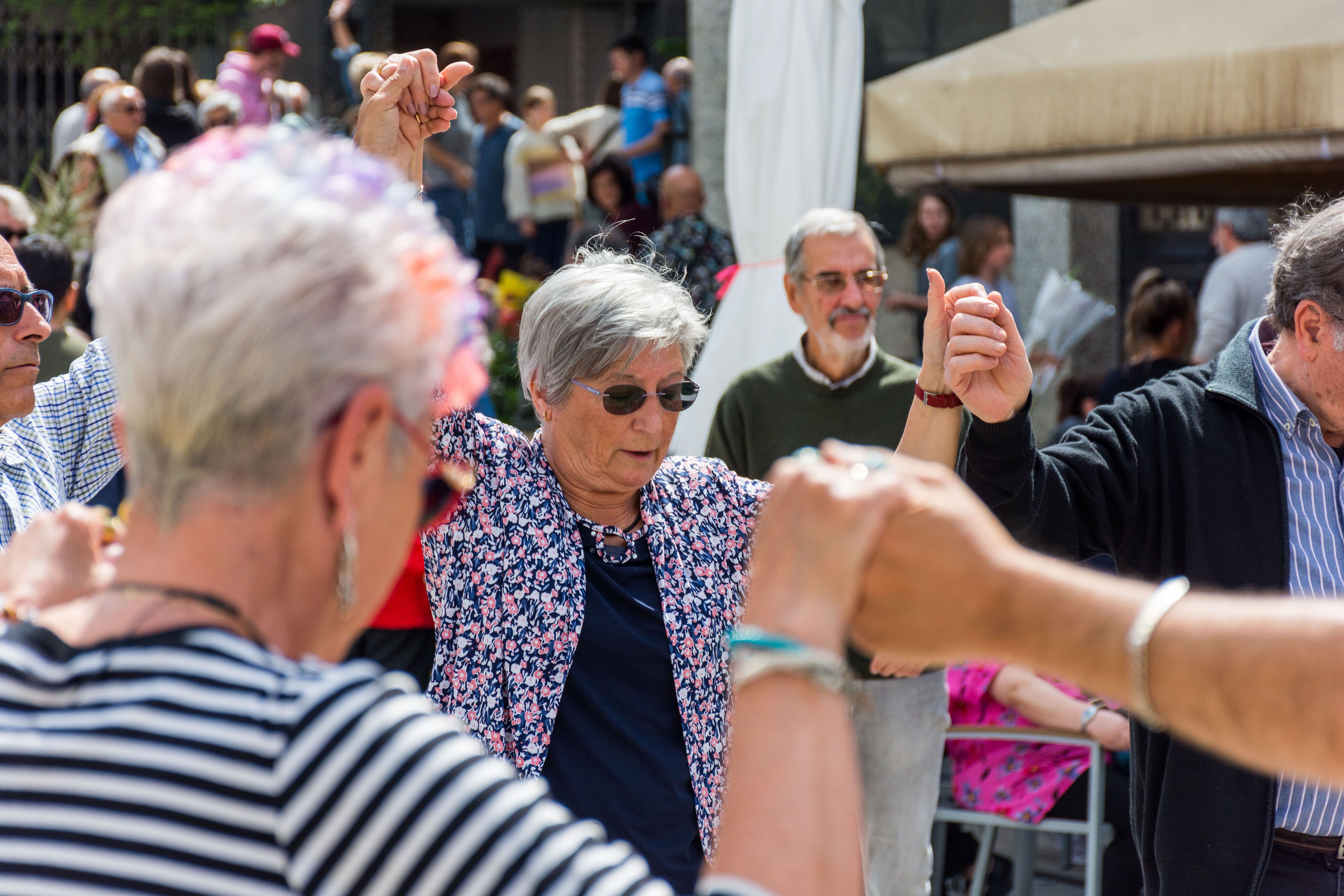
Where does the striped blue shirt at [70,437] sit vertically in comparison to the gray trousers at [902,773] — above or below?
above

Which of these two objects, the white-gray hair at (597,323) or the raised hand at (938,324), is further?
the white-gray hair at (597,323)

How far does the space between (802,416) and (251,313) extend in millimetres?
3357

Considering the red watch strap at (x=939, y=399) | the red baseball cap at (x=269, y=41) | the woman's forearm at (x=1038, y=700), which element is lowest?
the woman's forearm at (x=1038, y=700)

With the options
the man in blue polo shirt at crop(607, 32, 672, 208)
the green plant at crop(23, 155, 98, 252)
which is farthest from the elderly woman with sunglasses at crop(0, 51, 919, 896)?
the man in blue polo shirt at crop(607, 32, 672, 208)

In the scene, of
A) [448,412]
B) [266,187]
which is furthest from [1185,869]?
[266,187]

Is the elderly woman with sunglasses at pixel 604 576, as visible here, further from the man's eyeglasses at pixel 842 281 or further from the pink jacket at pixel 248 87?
the pink jacket at pixel 248 87

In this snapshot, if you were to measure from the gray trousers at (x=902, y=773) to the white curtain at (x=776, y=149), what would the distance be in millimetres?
1338

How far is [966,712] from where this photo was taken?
4.64 m

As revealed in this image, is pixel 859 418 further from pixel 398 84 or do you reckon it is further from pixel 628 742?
pixel 398 84

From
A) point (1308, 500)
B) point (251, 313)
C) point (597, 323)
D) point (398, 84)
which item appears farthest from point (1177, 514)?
point (251, 313)

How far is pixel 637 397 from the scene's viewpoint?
9.20 ft

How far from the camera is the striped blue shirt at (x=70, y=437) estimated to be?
2.69 meters

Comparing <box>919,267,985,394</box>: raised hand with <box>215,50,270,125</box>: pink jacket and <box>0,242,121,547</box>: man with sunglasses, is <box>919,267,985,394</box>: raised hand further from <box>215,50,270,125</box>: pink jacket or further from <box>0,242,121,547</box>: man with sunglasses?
<box>215,50,270,125</box>: pink jacket

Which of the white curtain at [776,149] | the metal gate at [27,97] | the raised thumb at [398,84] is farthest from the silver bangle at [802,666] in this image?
the metal gate at [27,97]
